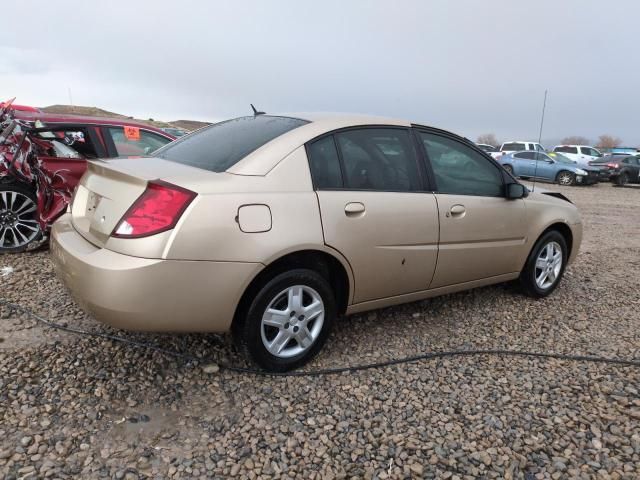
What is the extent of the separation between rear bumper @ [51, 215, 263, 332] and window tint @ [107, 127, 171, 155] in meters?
3.32

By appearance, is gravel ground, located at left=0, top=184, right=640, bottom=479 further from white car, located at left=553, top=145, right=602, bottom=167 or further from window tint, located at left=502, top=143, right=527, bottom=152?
white car, located at left=553, top=145, right=602, bottom=167

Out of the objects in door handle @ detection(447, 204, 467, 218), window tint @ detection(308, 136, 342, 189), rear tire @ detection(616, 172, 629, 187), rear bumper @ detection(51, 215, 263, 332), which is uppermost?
window tint @ detection(308, 136, 342, 189)

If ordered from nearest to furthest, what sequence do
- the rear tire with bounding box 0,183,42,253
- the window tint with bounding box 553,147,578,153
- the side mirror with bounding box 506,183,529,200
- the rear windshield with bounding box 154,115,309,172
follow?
the rear windshield with bounding box 154,115,309,172, the side mirror with bounding box 506,183,529,200, the rear tire with bounding box 0,183,42,253, the window tint with bounding box 553,147,578,153

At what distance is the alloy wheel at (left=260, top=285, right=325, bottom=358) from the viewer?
282 centimetres

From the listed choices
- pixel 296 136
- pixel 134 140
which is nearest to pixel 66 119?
pixel 134 140

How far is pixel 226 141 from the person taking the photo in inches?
124

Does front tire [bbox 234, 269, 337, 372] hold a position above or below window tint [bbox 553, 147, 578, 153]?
above

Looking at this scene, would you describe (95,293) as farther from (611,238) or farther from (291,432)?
(611,238)

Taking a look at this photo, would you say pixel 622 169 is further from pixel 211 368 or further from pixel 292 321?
pixel 211 368

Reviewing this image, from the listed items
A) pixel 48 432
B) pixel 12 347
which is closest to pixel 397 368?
pixel 48 432

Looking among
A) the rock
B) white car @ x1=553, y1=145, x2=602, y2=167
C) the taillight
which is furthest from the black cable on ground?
white car @ x1=553, y1=145, x2=602, y2=167

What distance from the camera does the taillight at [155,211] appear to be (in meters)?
2.40

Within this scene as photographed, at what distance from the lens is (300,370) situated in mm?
3023

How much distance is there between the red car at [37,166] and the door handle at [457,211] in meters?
3.88
